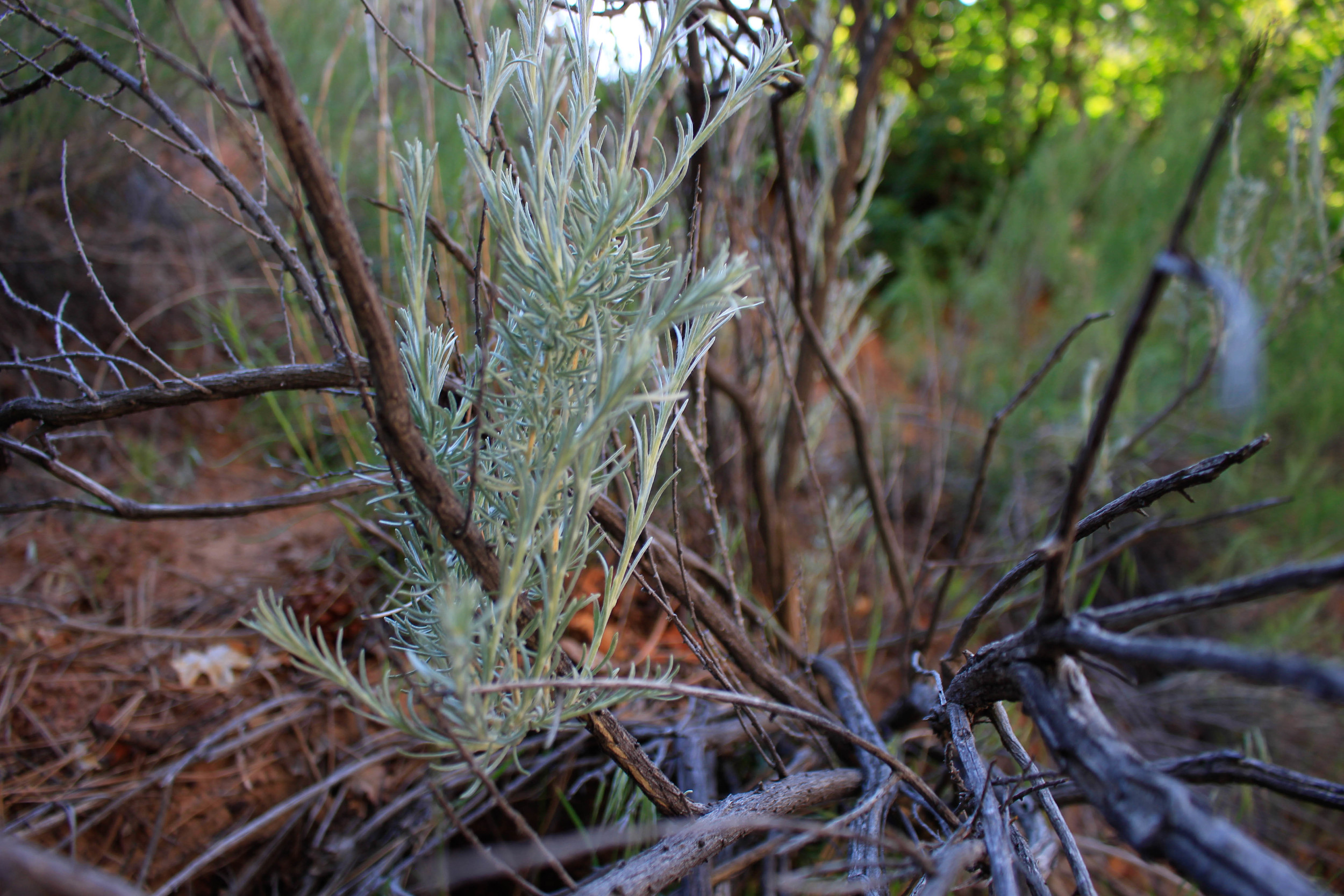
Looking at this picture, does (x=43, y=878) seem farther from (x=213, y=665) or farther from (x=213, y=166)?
(x=213, y=665)

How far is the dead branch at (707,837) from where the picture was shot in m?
0.50

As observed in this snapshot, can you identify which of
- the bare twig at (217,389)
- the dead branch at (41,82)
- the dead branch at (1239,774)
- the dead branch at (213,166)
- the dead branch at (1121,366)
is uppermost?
the dead branch at (41,82)

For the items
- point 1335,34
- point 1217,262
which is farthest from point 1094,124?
point 1217,262

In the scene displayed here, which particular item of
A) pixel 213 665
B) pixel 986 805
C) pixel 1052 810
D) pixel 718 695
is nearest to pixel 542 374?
pixel 718 695

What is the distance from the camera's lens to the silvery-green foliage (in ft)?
1.51

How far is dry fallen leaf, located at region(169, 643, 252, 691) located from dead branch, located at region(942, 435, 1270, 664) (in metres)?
1.29

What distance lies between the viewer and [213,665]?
1275 mm

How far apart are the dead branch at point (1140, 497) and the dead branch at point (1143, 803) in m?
0.10

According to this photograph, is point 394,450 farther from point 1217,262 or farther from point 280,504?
point 1217,262

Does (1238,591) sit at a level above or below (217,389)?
below

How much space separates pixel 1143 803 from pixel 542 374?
0.46 meters

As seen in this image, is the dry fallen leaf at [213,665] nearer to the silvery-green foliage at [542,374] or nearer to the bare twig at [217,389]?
the bare twig at [217,389]

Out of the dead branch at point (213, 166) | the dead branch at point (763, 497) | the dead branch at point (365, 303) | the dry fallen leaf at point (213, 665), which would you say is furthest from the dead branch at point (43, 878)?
the dry fallen leaf at point (213, 665)

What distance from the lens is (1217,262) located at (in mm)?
1579
